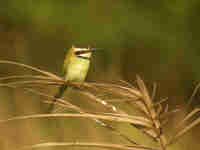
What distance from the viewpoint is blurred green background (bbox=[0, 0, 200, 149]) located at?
3342mm

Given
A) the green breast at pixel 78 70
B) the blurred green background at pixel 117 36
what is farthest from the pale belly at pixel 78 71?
the blurred green background at pixel 117 36

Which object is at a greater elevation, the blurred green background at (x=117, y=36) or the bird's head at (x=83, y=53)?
the blurred green background at (x=117, y=36)

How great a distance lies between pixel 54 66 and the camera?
3.54m

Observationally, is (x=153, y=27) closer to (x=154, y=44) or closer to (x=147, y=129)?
(x=154, y=44)

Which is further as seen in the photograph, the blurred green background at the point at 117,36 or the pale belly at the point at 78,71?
the blurred green background at the point at 117,36

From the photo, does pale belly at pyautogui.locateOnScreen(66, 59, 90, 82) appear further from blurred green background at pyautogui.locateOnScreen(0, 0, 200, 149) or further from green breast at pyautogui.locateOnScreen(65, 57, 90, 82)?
blurred green background at pyautogui.locateOnScreen(0, 0, 200, 149)

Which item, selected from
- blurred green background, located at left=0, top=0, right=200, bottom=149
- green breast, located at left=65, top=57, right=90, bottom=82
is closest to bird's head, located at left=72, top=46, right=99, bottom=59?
green breast, located at left=65, top=57, right=90, bottom=82

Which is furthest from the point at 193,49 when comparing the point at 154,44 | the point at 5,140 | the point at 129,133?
the point at 5,140

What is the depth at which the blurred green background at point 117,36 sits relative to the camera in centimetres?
334

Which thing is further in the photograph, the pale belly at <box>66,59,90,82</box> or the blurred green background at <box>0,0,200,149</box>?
the blurred green background at <box>0,0,200,149</box>

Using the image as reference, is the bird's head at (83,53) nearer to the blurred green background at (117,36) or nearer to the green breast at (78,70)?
the green breast at (78,70)

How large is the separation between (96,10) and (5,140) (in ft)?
5.42

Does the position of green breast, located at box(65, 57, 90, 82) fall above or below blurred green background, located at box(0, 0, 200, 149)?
below

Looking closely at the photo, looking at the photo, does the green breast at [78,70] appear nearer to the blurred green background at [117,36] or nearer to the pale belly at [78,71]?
the pale belly at [78,71]
